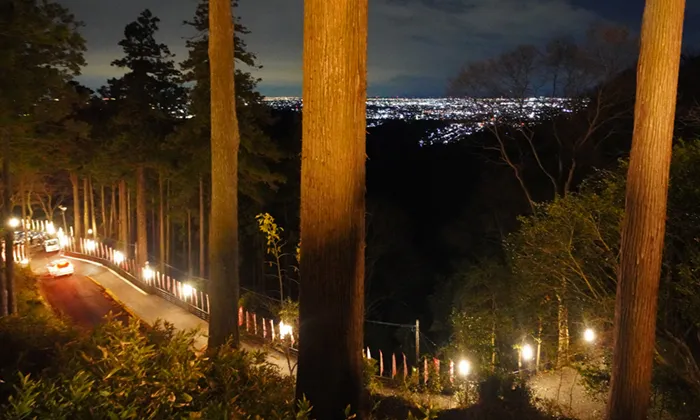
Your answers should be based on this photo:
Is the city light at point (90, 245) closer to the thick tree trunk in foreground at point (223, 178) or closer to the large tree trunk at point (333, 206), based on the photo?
the thick tree trunk in foreground at point (223, 178)

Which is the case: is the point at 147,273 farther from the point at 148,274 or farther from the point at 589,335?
the point at 589,335

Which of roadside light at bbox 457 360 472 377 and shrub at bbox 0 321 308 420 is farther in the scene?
roadside light at bbox 457 360 472 377

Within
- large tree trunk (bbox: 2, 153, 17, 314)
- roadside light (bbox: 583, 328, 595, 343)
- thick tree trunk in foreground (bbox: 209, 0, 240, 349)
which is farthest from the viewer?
large tree trunk (bbox: 2, 153, 17, 314)

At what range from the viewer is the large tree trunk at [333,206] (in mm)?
4051

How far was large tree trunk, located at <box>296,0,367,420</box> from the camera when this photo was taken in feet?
13.3

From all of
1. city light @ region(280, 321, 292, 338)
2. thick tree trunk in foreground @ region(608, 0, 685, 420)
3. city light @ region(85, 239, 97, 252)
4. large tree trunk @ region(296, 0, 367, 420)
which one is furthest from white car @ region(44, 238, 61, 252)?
large tree trunk @ region(296, 0, 367, 420)

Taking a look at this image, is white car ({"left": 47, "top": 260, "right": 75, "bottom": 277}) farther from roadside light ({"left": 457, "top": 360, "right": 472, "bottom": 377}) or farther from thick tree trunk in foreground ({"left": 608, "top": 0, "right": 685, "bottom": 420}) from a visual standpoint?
thick tree trunk in foreground ({"left": 608, "top": 0, "right": 685, "bottom": 420})

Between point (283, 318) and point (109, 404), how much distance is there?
10009 mm

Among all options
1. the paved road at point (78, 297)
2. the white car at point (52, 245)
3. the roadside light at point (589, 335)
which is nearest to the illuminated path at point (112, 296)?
the paved road at point (78, 297)

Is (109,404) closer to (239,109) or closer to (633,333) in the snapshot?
(633,333)

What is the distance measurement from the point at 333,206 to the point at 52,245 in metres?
31.5

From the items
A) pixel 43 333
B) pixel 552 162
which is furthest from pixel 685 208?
pixel 552 162

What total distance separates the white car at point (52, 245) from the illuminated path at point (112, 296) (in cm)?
457

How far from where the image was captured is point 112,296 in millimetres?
21641
